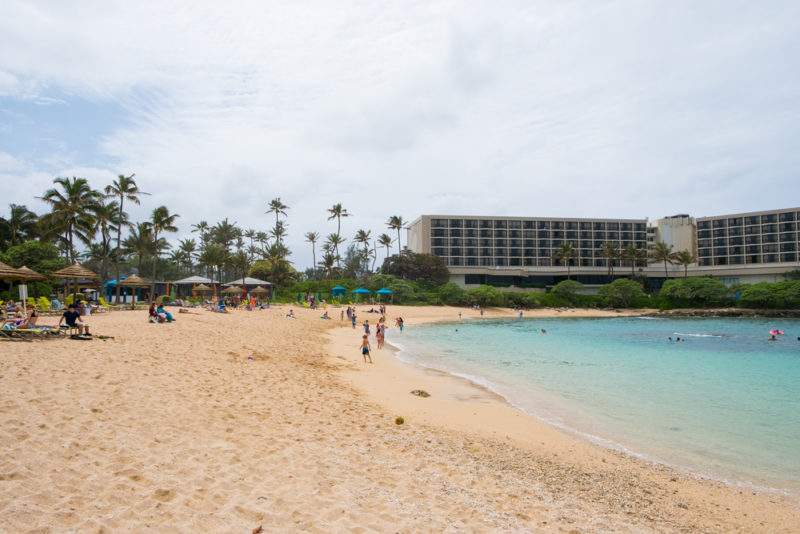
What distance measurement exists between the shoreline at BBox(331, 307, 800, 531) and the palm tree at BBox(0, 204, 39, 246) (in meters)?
45.4

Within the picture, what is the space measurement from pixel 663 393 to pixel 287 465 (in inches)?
527

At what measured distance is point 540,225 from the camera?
92.7 meters

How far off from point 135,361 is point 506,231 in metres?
87.1

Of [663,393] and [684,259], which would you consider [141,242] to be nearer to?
[663,393]

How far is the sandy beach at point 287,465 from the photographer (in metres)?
4.32

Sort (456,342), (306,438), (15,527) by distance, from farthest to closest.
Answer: (456,342), (306,438), (15,527)

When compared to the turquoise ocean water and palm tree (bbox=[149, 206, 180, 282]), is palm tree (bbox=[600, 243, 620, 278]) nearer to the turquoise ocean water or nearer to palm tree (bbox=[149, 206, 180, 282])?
the turquoise ocean water

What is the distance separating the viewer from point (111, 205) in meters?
40.9

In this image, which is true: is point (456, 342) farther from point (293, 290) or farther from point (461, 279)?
point (461, 279)

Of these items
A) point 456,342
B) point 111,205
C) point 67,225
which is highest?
point 111,205

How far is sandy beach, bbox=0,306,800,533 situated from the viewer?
432 centimetres

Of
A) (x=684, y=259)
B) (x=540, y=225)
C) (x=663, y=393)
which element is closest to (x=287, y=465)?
(x=663, y=393)

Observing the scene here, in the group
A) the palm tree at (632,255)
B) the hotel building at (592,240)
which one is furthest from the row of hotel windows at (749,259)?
the palm tree at (632,255)

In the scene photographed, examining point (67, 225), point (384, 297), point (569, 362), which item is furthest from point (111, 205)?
point (569, 362)
